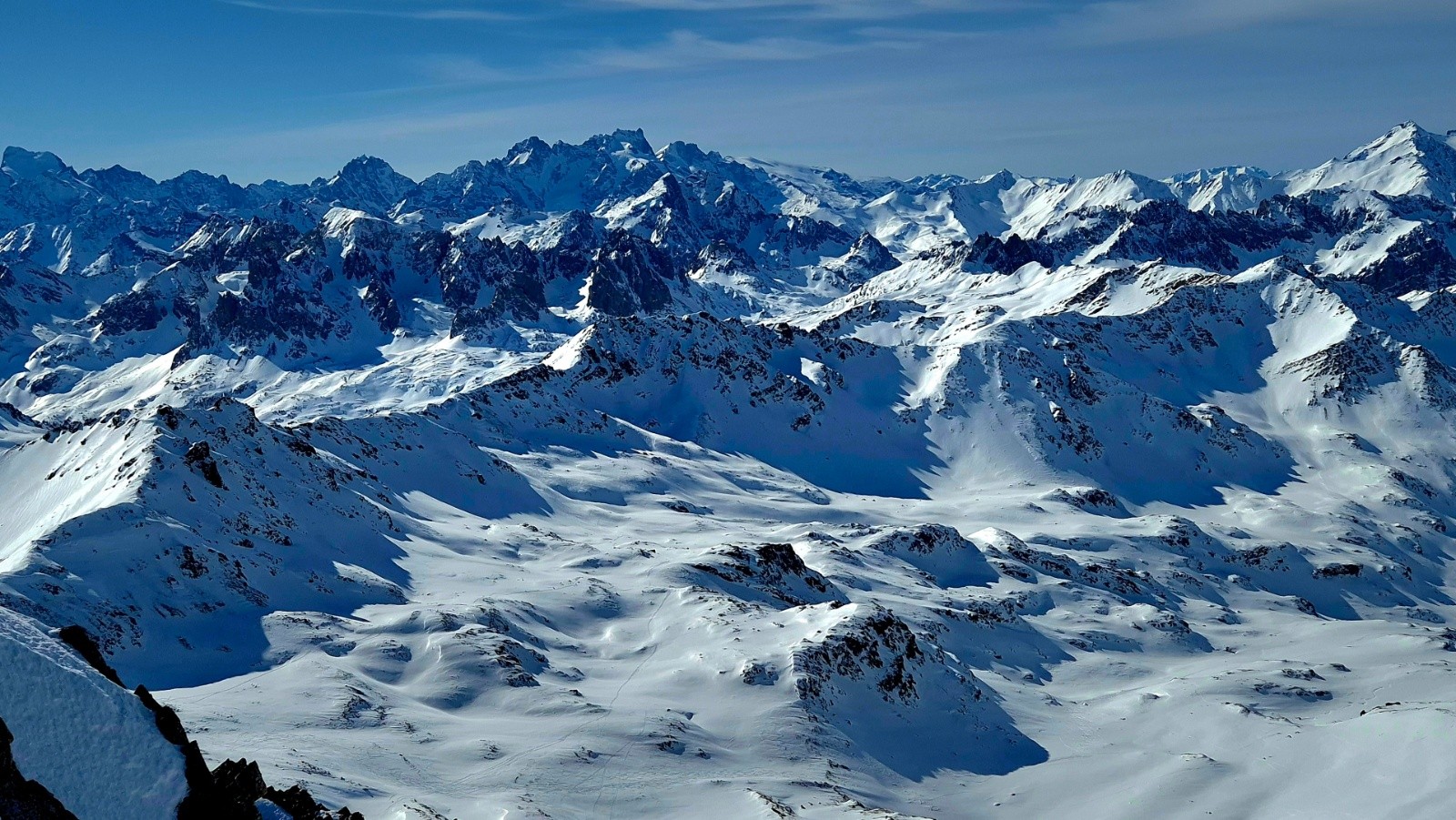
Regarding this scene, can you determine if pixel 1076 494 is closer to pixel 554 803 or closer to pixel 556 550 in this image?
pixel 556 550

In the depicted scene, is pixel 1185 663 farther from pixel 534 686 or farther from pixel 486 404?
pixel 486 404

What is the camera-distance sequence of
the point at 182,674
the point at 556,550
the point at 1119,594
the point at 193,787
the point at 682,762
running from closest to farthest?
the point at 193,787
the point at 682,762
the point at 182,674
the point at 556,550
the point at 1119,594

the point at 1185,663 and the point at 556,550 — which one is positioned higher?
the point at 556,550

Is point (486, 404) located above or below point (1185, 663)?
above

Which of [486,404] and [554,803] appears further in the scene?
[486,404]

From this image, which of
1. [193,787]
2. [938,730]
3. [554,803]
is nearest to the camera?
[193,787]

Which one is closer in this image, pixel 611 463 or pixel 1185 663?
pixel 1185 663

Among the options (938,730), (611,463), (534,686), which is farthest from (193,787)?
(611,463)

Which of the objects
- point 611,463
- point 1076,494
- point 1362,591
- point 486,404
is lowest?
point 1362,591

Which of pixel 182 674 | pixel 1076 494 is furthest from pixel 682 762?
pixel 1076 494

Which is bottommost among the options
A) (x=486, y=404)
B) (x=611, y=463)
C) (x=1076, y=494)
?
(x=1076, y=494)
